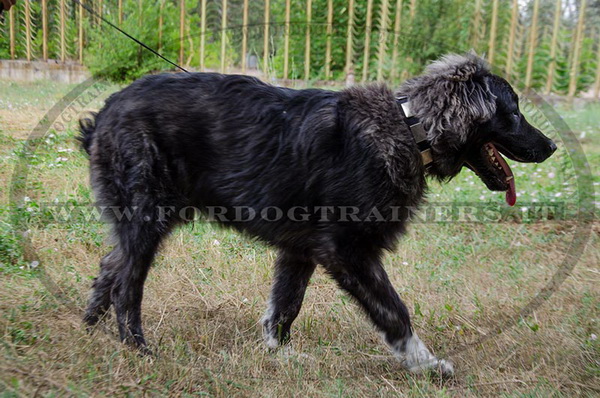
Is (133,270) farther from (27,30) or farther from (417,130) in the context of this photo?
(27,30)

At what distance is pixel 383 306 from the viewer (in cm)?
309

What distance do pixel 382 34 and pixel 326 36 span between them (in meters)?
0.86

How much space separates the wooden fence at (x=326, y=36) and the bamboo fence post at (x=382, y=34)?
1 centimetres

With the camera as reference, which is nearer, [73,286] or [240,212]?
[240,212]

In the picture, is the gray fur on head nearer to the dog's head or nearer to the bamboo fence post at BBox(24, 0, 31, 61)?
the dog's head

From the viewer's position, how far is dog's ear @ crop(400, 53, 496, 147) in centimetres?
317

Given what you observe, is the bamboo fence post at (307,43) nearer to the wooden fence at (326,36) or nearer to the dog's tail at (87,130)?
the wooden fence at (326,36)

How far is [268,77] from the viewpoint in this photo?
23.2 ft

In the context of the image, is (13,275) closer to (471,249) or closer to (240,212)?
(240,212)

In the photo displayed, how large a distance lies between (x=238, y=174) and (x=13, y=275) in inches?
78.3

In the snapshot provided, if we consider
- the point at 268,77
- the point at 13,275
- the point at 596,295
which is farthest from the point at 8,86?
the point at 596,295

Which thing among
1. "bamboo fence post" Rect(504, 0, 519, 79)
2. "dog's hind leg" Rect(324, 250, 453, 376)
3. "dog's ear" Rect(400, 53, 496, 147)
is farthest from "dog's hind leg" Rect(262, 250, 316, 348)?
"bamboo fence post" Rect(504, 0, 519, 79)

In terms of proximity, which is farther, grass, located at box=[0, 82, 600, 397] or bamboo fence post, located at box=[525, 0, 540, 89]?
bamboo fence post, located at box=[525, 0, 540, 89]

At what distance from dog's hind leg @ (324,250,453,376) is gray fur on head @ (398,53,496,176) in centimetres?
78
